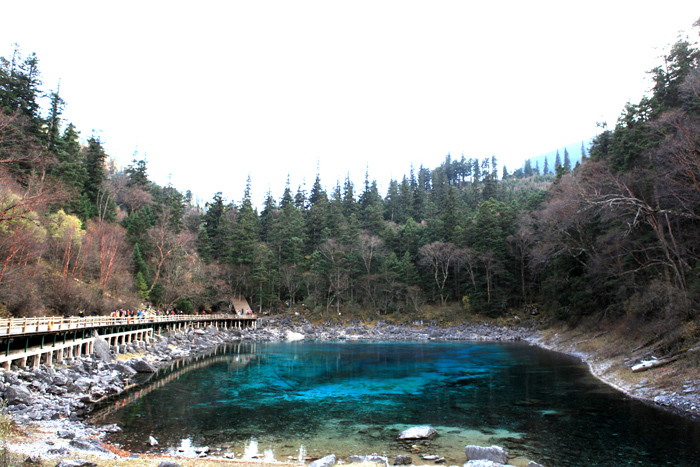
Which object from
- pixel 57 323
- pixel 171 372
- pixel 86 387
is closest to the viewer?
pixel 86 387

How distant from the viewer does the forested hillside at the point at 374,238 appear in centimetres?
2161

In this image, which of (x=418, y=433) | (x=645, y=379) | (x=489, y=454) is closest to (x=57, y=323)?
(x=418, y=433)

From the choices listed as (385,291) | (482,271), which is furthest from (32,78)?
(482,271)

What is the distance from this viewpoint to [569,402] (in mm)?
15617

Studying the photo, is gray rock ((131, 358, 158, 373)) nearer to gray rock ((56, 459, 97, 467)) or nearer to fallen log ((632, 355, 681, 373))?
gray rock ((56, 459, 97, 467))

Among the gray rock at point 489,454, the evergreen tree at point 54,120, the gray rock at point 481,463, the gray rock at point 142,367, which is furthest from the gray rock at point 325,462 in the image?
the evergreen tree at point 54,120

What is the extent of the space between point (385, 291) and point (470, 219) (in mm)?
17416

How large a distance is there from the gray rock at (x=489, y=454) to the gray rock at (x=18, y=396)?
1381cm

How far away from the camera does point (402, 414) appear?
14547 millimetres

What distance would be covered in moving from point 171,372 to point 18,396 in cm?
1082

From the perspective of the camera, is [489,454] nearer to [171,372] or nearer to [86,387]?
[86,387]

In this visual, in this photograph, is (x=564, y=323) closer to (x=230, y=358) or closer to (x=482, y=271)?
(x=482, y=271)

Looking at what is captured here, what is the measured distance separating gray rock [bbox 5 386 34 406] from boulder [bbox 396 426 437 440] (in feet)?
39.7

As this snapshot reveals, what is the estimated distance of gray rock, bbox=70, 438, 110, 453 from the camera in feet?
31.7
